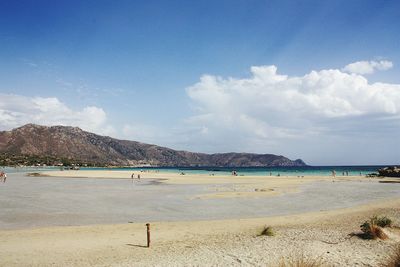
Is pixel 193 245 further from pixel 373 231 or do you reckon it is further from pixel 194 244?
pixel 373 231

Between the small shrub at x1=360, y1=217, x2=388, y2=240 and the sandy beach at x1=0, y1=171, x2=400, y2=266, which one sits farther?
the small shrub at x1=360, y1=217, x2=388, y2=240

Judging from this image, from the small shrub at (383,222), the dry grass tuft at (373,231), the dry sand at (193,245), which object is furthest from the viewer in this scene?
the small shrub at (383,222)

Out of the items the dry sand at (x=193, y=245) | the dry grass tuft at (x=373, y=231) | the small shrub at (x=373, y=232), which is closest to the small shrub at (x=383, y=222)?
the dry grass tuft at (x=373, y=231)

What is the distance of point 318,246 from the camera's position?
45.9 feet

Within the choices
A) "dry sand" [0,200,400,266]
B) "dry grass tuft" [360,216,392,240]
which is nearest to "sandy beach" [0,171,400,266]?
"dry sand" [0,200,400,266]

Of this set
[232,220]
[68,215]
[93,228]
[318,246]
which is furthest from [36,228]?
[318,246]

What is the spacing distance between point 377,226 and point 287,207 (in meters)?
12.3

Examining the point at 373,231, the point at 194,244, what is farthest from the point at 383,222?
the point at 194,244

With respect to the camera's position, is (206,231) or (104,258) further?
(206,231)

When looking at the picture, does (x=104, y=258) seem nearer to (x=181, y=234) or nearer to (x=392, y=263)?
(x=181, y=234)

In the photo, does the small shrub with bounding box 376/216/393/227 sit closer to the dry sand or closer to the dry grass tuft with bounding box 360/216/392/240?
the dry grass tuft with bounding box 360/216/392/240

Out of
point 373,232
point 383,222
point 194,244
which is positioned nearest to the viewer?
point 194,244

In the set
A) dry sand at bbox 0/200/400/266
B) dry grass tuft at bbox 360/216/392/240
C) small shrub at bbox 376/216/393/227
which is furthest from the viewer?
small shrub at bbox 376/216/393/227

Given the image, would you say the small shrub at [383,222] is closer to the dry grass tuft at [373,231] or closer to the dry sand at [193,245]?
the dry grass tuft at [373,231]
